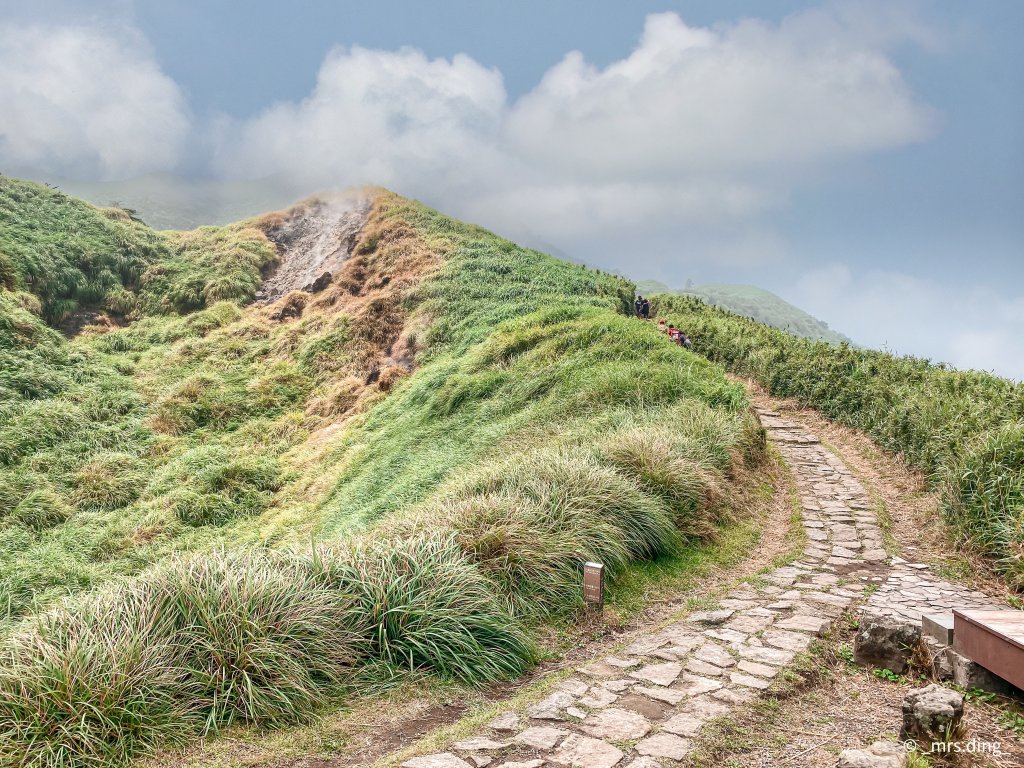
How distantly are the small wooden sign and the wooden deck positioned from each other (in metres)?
2.35

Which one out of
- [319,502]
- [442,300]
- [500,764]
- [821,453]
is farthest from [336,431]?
[500,764]

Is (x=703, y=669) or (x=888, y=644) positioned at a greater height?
(x=888, y=644)

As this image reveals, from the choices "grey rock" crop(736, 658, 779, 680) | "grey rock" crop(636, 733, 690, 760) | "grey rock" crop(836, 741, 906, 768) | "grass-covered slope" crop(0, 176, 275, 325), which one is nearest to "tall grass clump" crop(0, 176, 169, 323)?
"grass-covered slope" crop(0, 176, 275, 325)

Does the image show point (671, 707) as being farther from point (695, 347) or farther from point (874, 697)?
point (695, 347)

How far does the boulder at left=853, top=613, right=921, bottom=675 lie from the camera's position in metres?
4.09

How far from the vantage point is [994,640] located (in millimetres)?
3555

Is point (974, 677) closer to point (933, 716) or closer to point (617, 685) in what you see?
point (933, 716)

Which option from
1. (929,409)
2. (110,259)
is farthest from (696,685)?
(110,259)

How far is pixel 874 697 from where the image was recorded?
3.81 meters

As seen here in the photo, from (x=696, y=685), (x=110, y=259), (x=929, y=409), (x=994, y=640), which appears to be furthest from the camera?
(x=110, y=259)

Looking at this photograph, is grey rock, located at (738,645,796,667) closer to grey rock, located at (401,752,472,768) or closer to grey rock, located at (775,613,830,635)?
grey rock, located at (775,613,830,635)

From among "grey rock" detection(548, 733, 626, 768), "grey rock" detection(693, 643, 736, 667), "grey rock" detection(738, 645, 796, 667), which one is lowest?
"grey rock" detection(548, 733, 626, 768)

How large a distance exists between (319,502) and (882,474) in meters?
9.34

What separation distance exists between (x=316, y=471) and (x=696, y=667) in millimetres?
10792
